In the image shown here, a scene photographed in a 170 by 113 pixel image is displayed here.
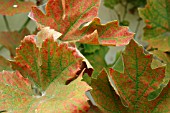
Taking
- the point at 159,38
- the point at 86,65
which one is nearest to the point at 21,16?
the point at 159,38

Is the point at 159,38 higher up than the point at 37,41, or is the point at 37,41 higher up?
the point at 37,41

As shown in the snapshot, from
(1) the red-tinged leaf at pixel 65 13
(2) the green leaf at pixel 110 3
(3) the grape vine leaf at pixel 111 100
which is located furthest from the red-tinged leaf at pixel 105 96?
(2) the green leaf at pixel 110 3

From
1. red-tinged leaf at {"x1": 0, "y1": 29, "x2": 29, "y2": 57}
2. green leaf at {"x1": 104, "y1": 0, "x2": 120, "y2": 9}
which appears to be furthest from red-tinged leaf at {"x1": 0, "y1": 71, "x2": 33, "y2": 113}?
green leaf at {"x1": 104, "y1": 0, "x2": 120, "y2": 9}

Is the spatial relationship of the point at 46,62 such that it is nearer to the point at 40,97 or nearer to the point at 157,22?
the point at 40,97

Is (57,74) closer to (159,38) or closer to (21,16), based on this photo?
(159,38)

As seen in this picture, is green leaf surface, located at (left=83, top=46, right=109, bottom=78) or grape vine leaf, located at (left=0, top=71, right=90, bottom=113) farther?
green leaf surface, located at (left=83, top=46, right=109, bottom=78)

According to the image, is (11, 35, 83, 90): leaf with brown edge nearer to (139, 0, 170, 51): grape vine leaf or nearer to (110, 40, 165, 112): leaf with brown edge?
(110, 40, 165, 112): leaf with brown edge

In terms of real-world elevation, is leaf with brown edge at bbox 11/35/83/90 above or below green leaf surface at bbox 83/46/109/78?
above

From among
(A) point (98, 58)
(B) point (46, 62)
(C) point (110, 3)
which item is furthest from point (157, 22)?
(B) point (46, 62)
